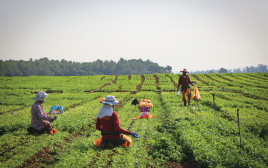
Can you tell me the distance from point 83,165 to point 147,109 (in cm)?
873

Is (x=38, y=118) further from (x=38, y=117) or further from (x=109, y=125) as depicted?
(x=109, y=125)

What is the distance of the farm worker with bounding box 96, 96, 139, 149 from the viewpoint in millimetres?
7438

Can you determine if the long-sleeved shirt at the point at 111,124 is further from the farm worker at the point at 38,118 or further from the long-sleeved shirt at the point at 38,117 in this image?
the long-sleeved shirt at the point at 38,117

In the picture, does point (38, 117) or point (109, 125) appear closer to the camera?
point (109, 125)

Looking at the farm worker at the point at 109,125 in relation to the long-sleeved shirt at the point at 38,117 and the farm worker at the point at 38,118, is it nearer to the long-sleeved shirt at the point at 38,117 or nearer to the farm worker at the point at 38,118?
the farm worker at the point at 38,118

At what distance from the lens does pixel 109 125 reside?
7633 millimetres

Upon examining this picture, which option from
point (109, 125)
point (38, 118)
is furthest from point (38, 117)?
point (109, 125)

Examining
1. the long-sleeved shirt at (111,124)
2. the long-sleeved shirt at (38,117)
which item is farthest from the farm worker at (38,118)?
the long-sleeved shirt at (111,124)

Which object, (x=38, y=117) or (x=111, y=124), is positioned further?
(x=38, y=117)

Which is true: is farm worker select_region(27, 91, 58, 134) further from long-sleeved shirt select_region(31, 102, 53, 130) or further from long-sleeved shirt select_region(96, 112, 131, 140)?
long-sleeved shirt select_region(96, 112, 131, 140)

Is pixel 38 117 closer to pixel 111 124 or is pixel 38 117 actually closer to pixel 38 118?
pixel 38 118

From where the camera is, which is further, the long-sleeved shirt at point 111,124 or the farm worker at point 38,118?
the farm worker at point 38,118

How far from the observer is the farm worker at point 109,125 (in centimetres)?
744

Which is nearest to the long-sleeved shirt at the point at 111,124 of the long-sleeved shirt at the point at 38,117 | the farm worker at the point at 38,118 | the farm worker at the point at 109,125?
the farm worker at the point at 109,125
